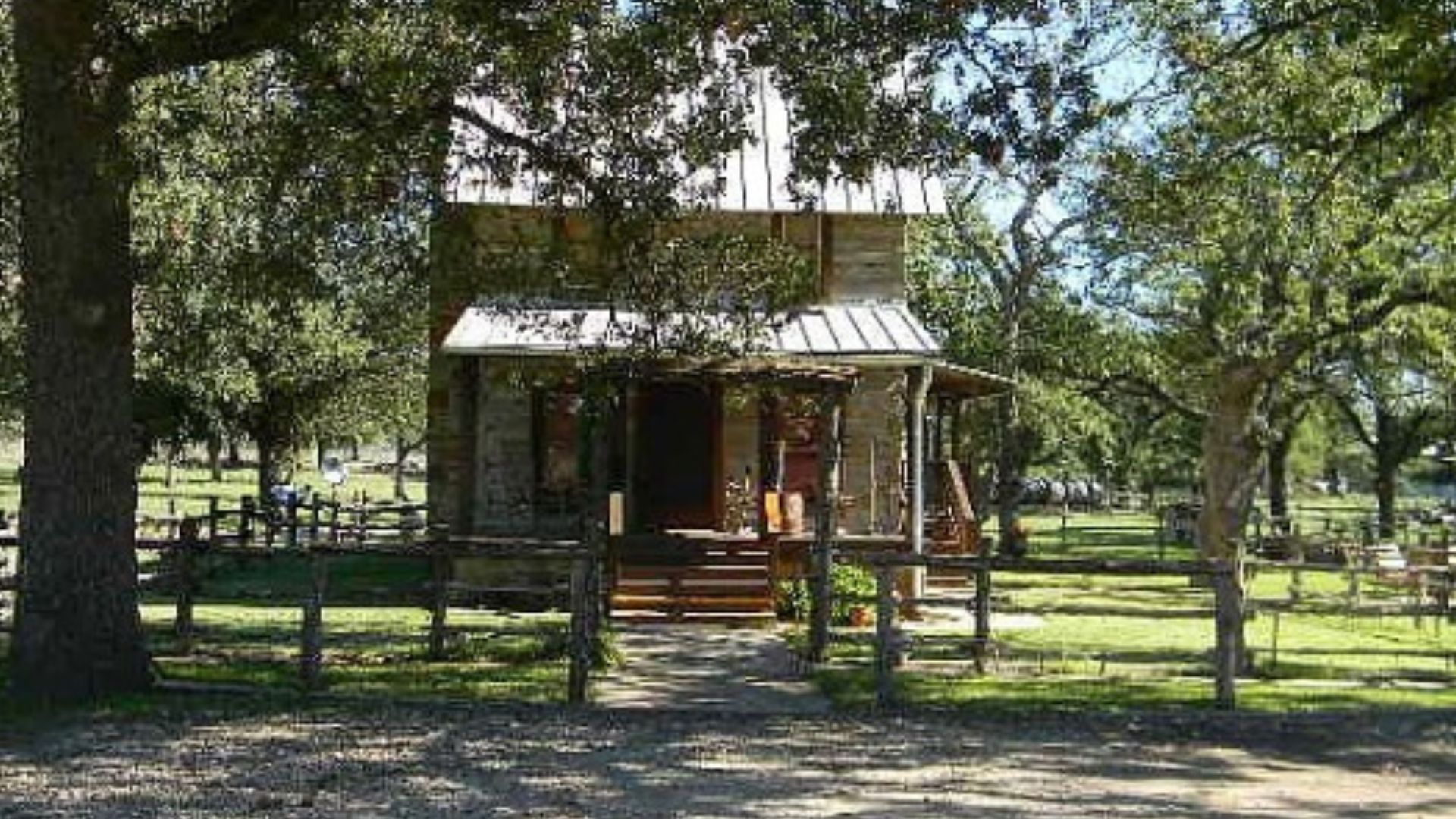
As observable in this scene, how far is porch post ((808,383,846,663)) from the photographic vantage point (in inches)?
630

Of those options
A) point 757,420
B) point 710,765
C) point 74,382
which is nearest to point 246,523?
point 757,420

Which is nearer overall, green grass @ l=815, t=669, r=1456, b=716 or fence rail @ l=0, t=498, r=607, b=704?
fence rail @ l=0, t=498, r=607, b=704

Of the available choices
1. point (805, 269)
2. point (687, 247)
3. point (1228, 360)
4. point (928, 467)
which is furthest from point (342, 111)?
point (928, 467)

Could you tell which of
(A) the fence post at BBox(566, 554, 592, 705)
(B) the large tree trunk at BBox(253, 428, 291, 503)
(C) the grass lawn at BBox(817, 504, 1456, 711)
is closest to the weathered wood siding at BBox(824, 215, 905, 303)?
(C) the grass lawn at BBox(817, 504, 1456, 711)

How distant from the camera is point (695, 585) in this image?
20.1 metres

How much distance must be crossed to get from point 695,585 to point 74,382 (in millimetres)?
9404

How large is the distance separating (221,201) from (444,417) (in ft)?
18.9

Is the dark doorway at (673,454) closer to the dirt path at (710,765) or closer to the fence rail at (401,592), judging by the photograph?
the fence rail at (401,592)

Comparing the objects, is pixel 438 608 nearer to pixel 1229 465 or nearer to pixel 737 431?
pixel 737 431

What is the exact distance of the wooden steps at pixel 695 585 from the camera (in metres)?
19.8

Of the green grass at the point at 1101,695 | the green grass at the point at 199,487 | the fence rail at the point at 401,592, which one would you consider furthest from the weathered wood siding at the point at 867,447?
the green grass at the point at 199,487

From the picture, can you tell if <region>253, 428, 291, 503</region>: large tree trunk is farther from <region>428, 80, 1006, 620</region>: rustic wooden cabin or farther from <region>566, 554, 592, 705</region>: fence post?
<region>566, 554, 592, 705</region>: fence post

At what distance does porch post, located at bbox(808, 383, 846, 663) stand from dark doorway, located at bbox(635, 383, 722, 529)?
306cm

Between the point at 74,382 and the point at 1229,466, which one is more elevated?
the point at 74,382
